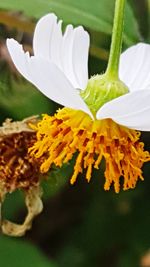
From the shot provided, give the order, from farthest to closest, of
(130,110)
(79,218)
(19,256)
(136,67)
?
(79,218) → (19,256) → (136,67) → (130,110)

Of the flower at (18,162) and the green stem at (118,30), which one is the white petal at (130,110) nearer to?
the green stem at (118,30)

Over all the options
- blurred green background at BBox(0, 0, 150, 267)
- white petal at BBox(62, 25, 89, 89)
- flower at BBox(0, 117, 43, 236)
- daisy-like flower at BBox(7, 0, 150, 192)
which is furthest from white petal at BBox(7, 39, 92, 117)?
blurred green background at BBox(0, 0, 150, 267)

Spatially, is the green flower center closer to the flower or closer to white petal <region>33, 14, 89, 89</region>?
white petal <region>33, 14, 89, 89</region>

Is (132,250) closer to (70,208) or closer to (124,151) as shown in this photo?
(70,208)

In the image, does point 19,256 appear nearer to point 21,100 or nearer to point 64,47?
point 21,100

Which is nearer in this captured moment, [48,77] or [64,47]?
[48,77]

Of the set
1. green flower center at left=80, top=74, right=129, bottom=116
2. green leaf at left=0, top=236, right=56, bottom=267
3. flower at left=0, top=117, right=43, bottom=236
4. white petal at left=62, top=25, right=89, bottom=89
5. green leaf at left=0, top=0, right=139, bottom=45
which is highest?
green leaf at left=0, top=0, right=139, bottom=45

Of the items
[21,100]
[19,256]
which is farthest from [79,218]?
[21,100]
